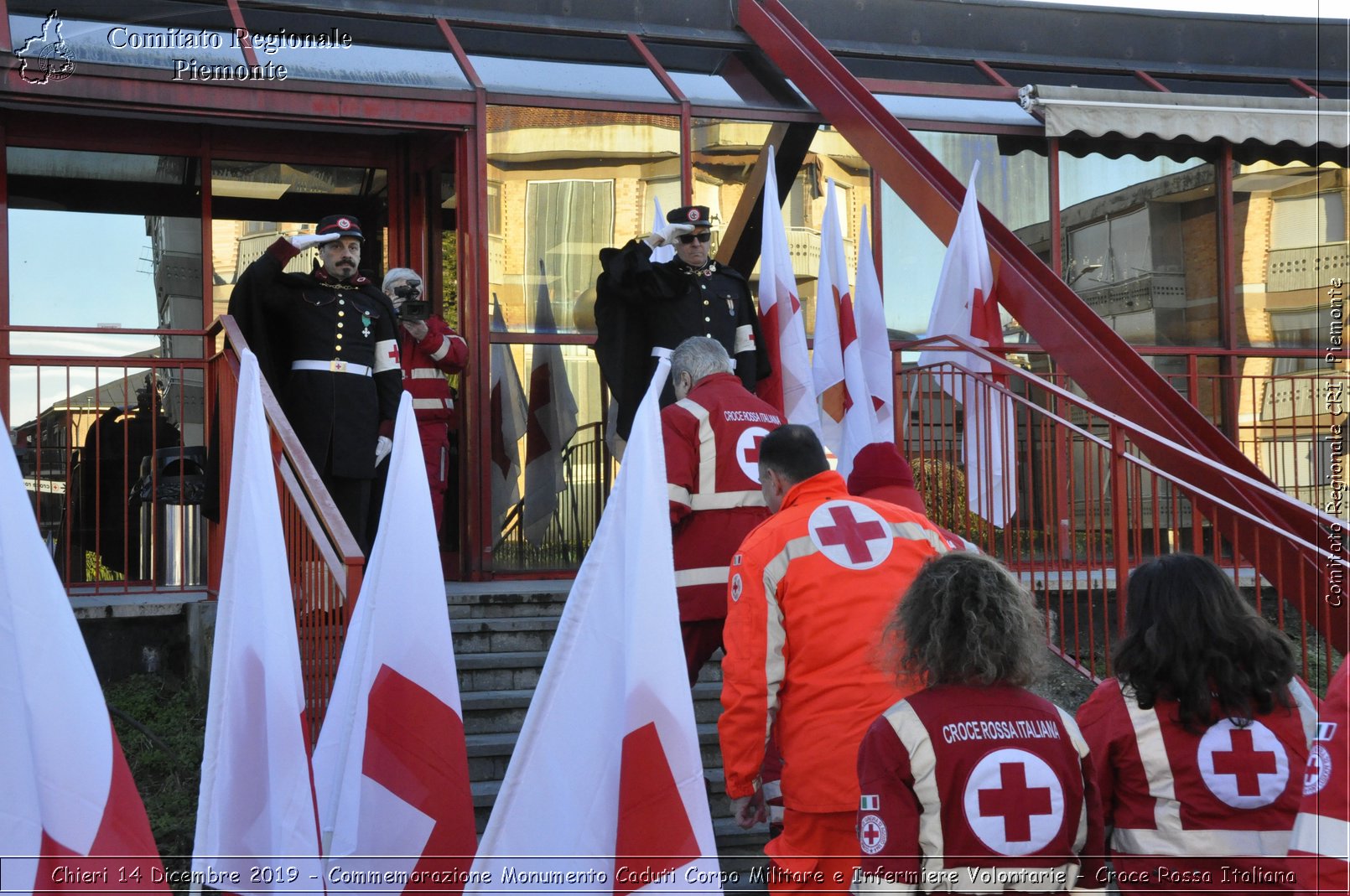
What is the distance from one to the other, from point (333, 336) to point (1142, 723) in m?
4.77

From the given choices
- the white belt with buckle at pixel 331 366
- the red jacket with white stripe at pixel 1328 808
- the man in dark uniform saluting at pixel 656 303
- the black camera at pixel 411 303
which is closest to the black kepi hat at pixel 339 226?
the white belt with buckle at pixel 331 366

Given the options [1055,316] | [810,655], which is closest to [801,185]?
[1055,316]

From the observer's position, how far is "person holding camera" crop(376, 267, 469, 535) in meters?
7.69

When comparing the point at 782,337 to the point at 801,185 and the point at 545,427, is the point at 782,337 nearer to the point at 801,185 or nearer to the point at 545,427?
the point at 545,427

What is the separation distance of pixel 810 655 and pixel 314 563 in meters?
2.42

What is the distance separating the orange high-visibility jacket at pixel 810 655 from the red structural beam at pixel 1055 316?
2640 millimetres

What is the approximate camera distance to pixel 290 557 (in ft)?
19.3

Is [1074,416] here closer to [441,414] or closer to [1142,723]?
[441,414]

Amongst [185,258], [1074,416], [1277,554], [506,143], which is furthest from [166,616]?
[1074,416]

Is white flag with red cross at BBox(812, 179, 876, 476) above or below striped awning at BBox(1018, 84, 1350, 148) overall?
below

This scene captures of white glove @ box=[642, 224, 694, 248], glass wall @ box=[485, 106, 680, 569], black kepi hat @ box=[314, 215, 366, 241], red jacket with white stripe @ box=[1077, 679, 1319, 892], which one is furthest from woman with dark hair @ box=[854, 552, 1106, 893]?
glass wall @ box=[485, 106, 680, 569]

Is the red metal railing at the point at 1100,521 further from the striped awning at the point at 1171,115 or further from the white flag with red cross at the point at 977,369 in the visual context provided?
the striped awning at the point at 1171,115

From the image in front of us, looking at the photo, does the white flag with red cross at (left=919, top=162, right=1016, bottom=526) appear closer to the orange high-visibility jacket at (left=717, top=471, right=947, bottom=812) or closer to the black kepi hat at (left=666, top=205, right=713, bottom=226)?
the black kepi hat at (left=666, top=205, right=713, bottom=226)

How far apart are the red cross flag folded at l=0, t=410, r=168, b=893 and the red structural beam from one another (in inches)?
171
